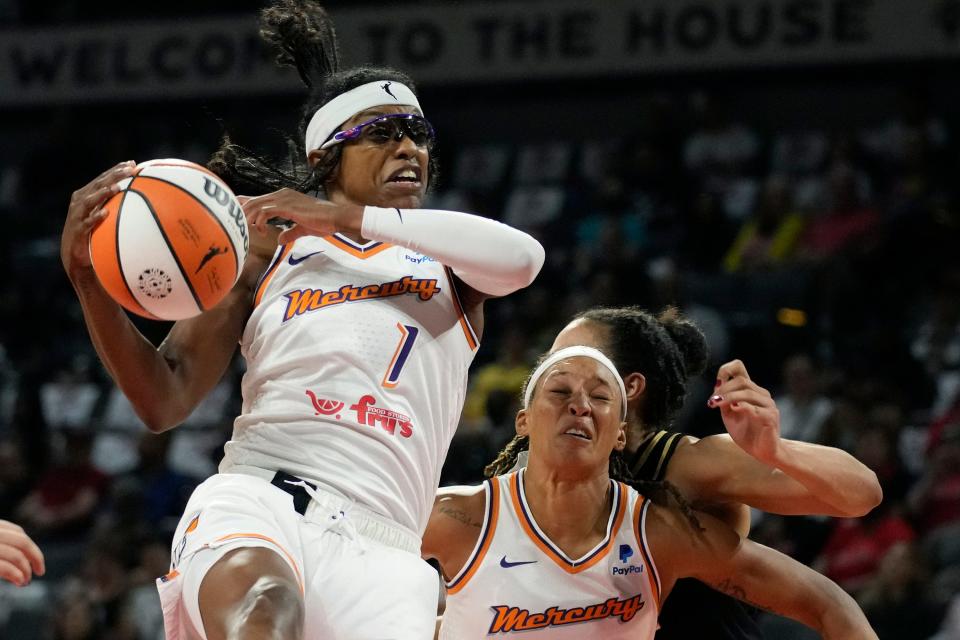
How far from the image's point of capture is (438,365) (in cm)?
371

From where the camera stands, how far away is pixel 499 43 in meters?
12.0

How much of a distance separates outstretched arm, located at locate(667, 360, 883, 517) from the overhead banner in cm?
758

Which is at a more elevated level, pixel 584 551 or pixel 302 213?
pixel 302 213

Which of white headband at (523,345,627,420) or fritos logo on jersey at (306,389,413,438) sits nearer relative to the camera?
fritos logo on jersey at (306,389,413,438)

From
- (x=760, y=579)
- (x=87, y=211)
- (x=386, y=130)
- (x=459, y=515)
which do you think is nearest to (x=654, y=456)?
(x=760, y=579)

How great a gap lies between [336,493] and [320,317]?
1.50 feet

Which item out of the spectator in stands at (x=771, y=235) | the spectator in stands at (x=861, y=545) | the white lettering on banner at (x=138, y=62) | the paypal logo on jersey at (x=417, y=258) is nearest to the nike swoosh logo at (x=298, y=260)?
the paypal logo on jersey at (x=417, y=258)

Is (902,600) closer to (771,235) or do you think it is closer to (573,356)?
(573,356)

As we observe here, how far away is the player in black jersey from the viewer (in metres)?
3.72

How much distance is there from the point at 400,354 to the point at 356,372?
132 millimetres

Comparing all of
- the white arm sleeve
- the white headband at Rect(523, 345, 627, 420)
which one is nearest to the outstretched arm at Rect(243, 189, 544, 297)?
the white arm sleeve

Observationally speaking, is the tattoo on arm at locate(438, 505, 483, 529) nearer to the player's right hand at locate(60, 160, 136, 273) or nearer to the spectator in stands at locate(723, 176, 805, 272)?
the player's right hand at locate(60, 160, 136, 273)

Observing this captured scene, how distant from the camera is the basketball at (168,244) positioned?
3322 mm

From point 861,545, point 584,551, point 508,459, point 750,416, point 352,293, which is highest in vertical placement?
point 352,293
